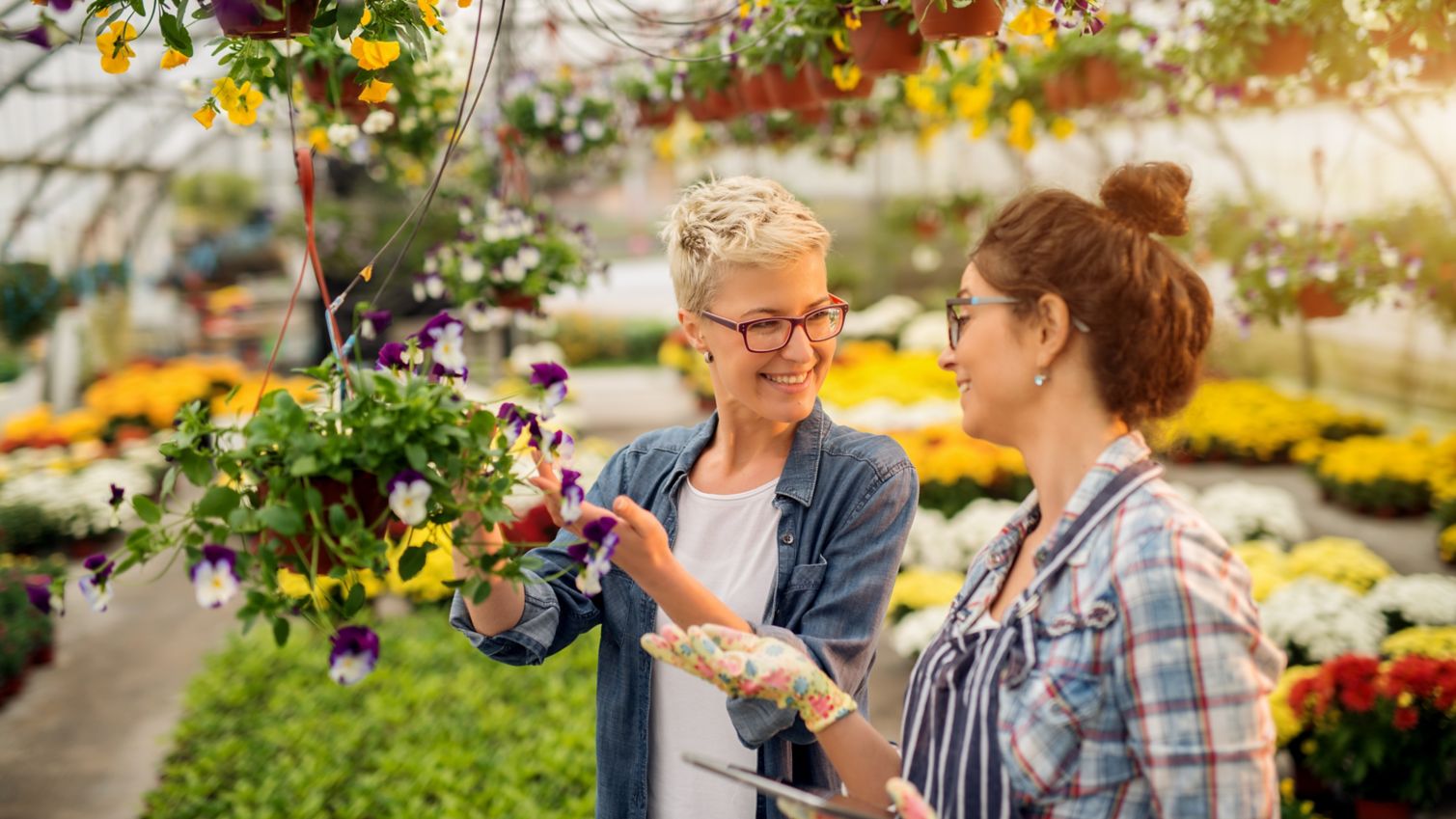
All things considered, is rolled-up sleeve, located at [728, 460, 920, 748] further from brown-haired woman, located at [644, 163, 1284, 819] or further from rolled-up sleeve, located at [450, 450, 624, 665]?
rolled-up sleeve, located at [450, 450, 624, 665]

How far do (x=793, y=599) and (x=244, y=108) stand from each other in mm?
992

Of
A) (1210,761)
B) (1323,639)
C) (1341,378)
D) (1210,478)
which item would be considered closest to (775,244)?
(1210,761)

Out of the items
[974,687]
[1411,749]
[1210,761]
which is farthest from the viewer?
[1411,749]

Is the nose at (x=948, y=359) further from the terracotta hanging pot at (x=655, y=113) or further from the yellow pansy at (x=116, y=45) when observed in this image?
the terracotta hanging pot at (x=655, y=113)

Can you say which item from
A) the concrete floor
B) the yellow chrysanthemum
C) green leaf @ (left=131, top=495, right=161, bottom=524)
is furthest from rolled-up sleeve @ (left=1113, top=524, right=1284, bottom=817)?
the concrete floor

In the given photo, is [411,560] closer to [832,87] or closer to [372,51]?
[372,51]

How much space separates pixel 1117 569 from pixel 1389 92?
277cm

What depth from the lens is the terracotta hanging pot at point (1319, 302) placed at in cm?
379

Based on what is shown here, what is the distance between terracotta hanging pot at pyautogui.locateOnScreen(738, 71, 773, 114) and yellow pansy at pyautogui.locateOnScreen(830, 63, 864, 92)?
38 centimetres

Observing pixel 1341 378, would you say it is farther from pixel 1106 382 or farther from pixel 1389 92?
pixel 1106 382

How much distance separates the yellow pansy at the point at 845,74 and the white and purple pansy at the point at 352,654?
175 centimetres

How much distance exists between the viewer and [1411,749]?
2.83 meters

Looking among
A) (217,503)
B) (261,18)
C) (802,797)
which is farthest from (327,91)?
(802,797)

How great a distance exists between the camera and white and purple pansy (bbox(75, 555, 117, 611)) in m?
1.08
